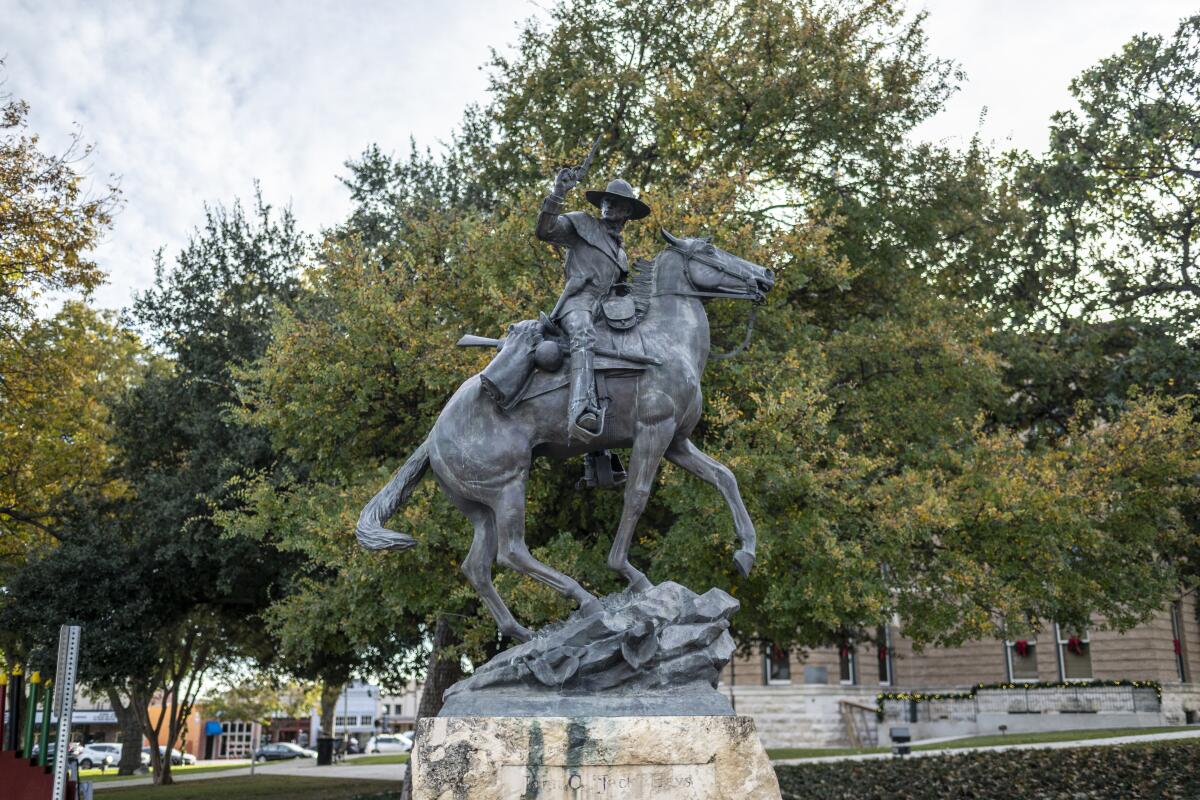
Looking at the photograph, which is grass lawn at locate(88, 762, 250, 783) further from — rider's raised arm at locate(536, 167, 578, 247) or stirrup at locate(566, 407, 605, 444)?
stirrup at locate(566, 407, 605, 444)

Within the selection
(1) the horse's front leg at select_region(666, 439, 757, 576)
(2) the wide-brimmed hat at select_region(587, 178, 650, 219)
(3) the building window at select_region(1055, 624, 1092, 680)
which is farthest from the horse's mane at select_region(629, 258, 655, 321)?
(3) the building window at select_region(1055, 624, 1092, 680)

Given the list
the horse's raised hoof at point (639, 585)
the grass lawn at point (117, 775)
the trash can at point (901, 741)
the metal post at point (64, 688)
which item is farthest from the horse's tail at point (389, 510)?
the grass lawn at point (117, 775)

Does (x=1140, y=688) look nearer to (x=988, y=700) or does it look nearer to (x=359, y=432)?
(x=988, y=700)

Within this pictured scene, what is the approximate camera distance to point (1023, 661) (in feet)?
120

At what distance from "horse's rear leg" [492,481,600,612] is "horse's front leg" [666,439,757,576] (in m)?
1.08

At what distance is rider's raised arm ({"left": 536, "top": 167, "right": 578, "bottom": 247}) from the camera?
24.5ft

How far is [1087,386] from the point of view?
1975cm

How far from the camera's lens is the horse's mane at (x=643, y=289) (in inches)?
306

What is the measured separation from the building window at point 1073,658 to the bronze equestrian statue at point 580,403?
31.9 meters

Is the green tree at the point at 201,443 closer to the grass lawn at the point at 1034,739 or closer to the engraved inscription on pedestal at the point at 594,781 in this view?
the engraved inscription on pedestal at the point at 594,781

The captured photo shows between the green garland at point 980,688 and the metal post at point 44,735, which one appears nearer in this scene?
the metal post at point 44,735

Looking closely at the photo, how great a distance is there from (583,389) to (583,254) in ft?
4.29

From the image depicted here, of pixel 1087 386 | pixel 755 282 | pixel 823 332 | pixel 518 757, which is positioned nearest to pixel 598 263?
pixel 755 282

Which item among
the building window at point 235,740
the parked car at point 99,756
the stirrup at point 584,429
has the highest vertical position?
the stirrup at point 584,429
